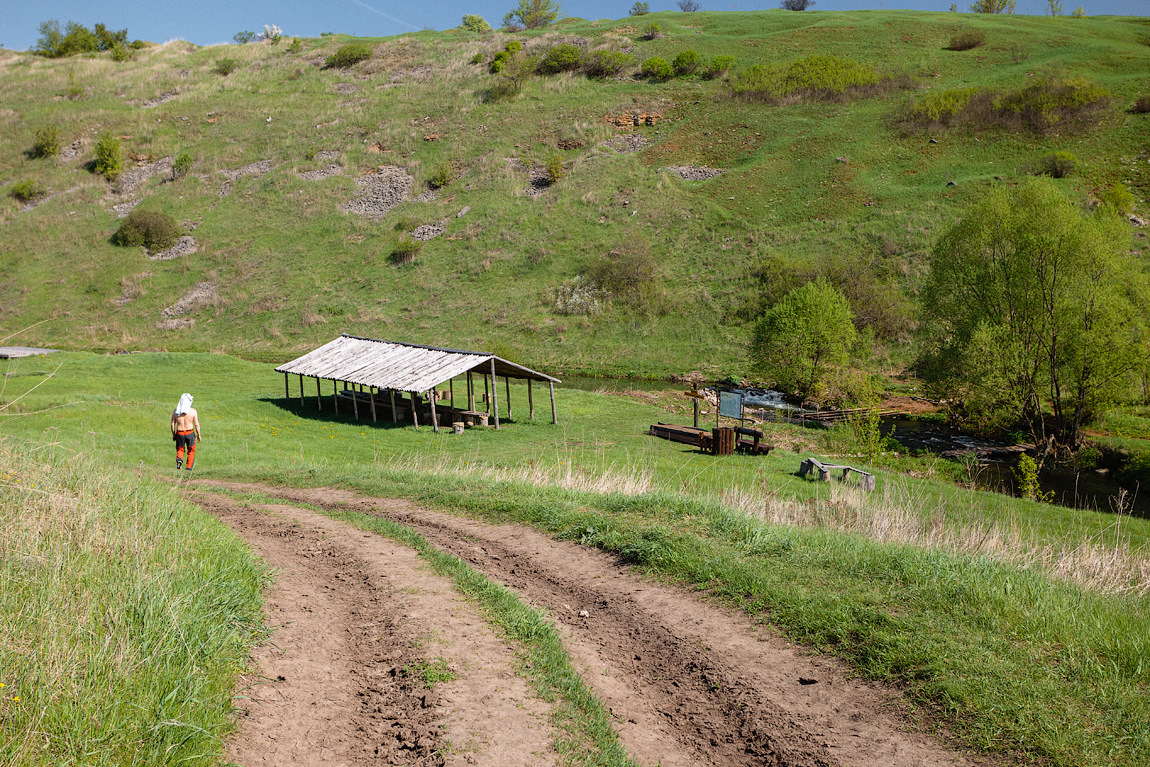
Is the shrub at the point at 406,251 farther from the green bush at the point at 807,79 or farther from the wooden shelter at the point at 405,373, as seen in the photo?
the green bush at the point at 807,79

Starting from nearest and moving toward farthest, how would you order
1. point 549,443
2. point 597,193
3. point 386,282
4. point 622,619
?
point 622,619 < point 549,443 < point 386,282 < point 597,193

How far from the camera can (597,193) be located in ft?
209

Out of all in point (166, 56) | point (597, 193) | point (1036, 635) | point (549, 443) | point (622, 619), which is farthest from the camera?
point (166, 56)

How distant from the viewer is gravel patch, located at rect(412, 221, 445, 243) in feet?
208

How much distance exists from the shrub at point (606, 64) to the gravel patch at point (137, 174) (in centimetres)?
4985

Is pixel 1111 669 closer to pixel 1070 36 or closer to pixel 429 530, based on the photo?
pixel 429 530

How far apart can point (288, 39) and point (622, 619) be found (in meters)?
119

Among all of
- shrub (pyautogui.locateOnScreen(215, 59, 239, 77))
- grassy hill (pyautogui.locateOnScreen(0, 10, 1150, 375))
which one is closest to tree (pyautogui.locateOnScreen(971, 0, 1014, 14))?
grassy hill (pyautogui.locateOnScreen(0, 10, 1150, 375))

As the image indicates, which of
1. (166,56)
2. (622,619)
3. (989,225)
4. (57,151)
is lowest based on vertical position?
(622,619)

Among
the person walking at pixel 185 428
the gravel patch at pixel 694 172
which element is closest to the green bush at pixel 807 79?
the gravel patch at pixel 694 172

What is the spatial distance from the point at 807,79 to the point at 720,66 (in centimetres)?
1032

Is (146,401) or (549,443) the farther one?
(146,401)

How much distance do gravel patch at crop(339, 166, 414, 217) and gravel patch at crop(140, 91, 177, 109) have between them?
3430 cm

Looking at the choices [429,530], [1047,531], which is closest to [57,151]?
[429,530]
